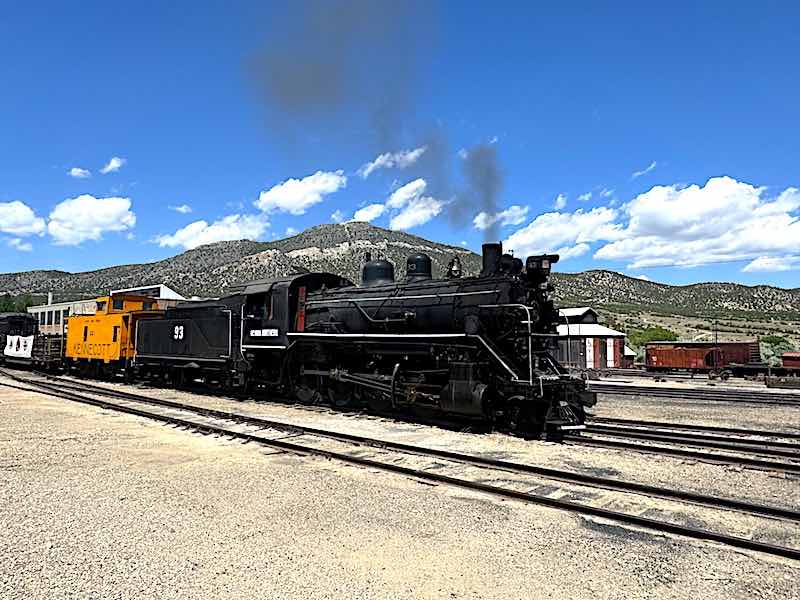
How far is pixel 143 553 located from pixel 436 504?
325 centimetres

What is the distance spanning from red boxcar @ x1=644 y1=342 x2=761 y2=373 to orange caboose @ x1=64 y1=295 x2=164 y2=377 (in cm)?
3045

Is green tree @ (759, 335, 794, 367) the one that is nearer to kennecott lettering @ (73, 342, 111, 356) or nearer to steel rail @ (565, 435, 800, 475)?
steel rail @ (565, 435, 800, 475)

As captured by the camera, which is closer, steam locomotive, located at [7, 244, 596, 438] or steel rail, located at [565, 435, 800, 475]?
steel rail, located at [565, 435, 800, 475]

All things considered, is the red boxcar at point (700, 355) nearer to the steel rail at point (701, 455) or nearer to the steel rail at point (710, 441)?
the steel rail at point (710, 441)

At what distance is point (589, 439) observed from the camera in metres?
12.2

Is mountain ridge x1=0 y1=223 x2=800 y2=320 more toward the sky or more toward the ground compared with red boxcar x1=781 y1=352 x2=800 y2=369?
more toward the sky

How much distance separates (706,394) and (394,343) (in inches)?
618

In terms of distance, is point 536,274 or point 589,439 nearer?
point 589,439

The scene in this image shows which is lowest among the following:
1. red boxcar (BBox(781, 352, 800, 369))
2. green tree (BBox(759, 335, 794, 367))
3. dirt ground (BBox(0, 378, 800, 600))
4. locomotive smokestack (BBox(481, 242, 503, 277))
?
dirt ground (BBox(0, 378, 800, 600))

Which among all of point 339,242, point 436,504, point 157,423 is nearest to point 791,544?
point 436,504

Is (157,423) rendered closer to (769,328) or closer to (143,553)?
(143,553)

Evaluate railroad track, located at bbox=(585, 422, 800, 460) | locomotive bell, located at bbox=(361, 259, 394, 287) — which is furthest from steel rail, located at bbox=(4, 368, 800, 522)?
locomotive bell, located at bbox=(361, 259, 394, 287)

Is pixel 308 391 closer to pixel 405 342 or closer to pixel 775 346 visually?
pixel 405 342

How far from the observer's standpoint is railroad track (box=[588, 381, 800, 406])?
71.2 feet
